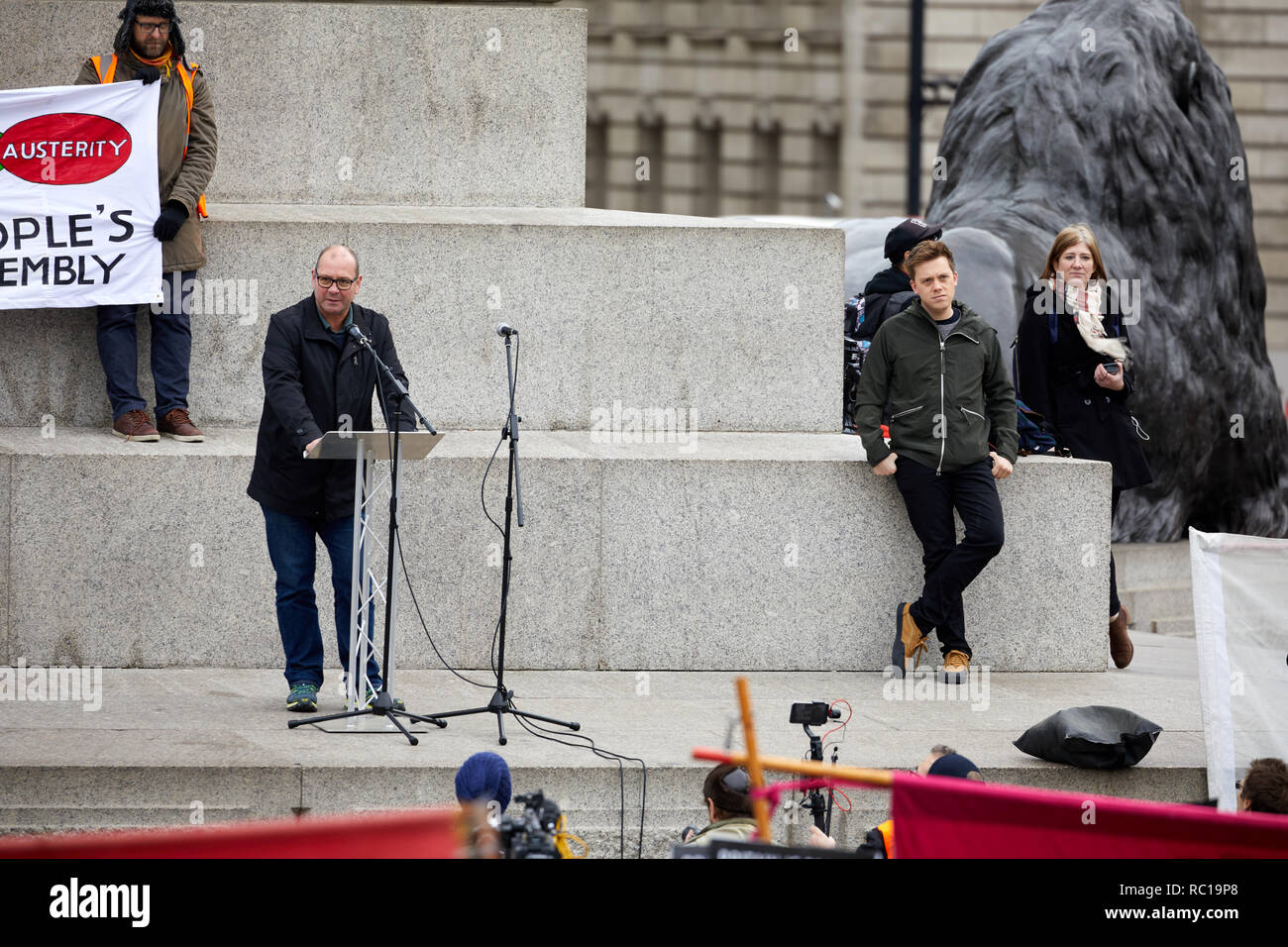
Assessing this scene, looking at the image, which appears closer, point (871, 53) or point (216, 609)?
point (216, 609)

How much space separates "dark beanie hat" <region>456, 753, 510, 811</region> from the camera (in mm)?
5188

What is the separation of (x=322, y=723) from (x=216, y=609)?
1.56 meters

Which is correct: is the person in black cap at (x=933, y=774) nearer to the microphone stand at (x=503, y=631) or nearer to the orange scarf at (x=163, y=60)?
the microphone stand at (x=503, y=631)

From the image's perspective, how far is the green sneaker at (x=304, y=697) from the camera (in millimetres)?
7465

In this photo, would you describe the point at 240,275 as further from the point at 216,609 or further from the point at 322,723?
the point at 322,723

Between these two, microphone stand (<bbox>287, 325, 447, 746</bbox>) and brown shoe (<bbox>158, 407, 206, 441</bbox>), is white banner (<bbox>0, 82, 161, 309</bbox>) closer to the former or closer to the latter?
brown shoe (<bbox>158, 407, 206, 441</bbox>)

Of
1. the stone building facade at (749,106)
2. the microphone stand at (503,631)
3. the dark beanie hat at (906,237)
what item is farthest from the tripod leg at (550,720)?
the stone building facade at (749,106)

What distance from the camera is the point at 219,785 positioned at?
648 centimetres

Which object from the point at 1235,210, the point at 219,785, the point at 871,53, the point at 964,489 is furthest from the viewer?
the point at 871,53

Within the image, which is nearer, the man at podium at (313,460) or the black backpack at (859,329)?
the man at podium at (313,460)

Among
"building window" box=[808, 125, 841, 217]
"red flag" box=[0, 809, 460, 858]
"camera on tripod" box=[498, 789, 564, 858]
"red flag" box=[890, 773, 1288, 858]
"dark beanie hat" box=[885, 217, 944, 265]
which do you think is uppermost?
"building window" box=[808, 125, 841, 217]

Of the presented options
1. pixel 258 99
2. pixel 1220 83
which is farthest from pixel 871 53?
pixel 258 99

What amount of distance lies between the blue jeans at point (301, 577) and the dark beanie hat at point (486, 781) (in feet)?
7.64

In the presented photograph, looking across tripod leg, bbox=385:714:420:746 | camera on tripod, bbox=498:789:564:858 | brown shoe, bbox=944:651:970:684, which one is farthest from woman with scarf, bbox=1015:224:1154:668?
camera on tripod, bbox=498:789:564:858
